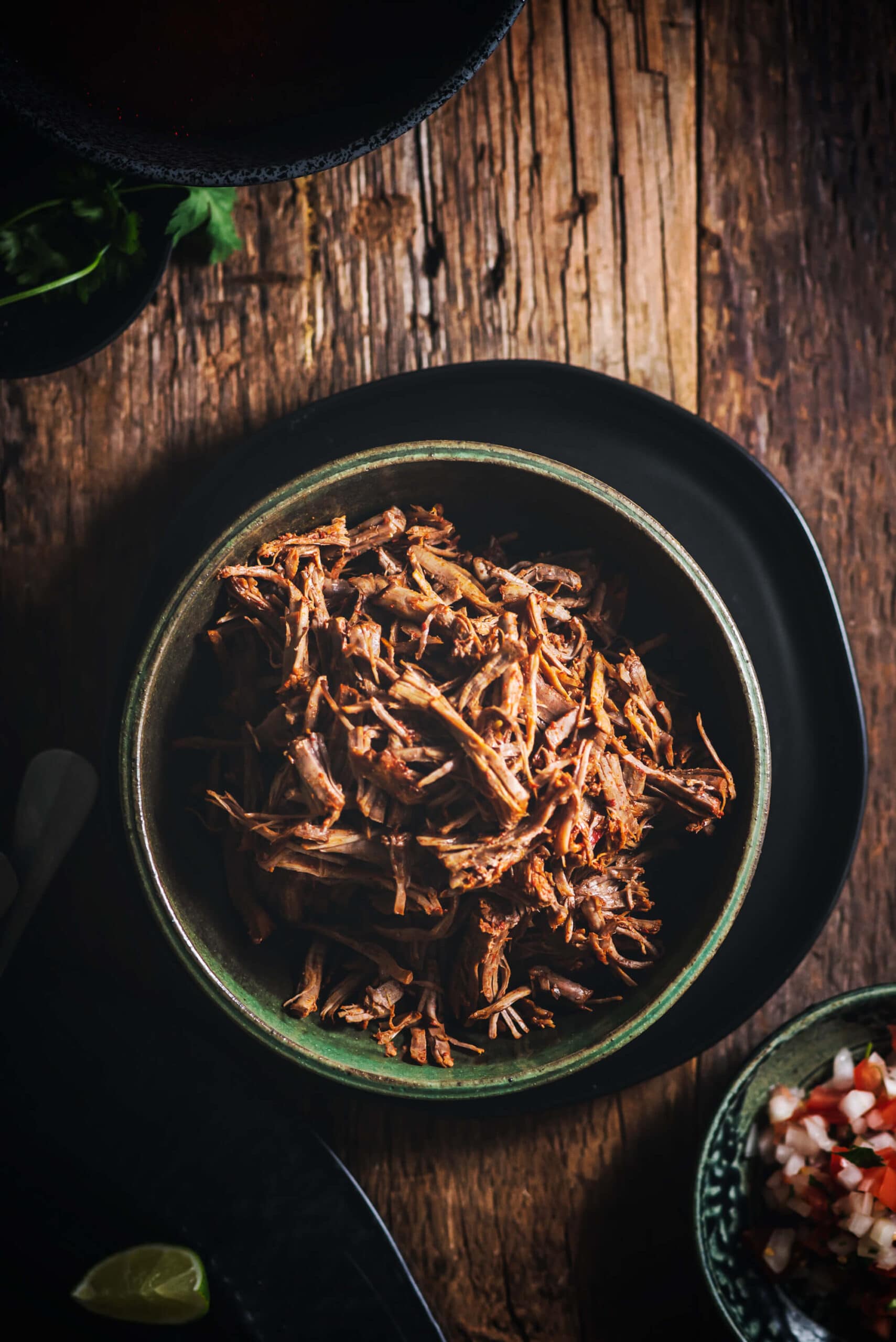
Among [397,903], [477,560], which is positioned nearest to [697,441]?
[477,560]

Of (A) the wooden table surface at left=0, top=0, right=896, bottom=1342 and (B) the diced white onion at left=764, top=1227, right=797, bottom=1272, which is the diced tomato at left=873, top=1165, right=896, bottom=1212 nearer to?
(B) the diced white onion at left=764, top=1227, right=797, bottom=1272

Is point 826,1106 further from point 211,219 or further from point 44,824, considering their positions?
point 211,219

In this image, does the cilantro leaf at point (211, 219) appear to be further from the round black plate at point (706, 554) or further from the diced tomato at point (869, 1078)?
the diced tomato at point (869, 1078)

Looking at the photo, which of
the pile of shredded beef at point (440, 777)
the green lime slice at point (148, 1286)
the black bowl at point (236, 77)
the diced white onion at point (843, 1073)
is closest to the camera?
the black bowl at point (236, 77)

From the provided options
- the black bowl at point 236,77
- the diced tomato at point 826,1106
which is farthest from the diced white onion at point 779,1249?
the black bowl at point 236,77

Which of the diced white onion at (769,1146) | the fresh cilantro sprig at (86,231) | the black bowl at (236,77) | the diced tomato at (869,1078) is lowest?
the diced white onion at (769,1146)

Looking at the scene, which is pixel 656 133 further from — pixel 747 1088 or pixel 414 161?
pixel 747 1088

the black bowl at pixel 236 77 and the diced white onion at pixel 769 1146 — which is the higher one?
the black bowl at pixel 236 77

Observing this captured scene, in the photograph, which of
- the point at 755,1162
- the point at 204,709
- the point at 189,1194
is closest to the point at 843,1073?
the point at 755,1162
